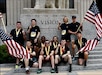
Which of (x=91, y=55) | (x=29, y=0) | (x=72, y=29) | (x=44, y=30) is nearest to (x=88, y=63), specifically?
(x=91, y=55)

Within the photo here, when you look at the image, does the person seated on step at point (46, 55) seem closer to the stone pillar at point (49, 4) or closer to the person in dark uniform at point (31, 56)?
the person in dark uniform at point (31, 56)

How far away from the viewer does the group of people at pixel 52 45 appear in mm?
13570

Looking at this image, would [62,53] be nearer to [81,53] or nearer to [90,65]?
[81,53]

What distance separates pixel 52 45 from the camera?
46.0 feet

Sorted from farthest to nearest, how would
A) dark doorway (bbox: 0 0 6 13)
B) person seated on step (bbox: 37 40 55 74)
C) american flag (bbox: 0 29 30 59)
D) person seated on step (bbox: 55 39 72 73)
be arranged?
dark doorway (bbox: 0 0 6 13)
person seated on step (bbox: 55 39 72 73)
person seated on step (bbox: 37 40 55 74)
american flag (bbox: 0 29 30 59)

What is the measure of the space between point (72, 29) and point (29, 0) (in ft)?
32.1

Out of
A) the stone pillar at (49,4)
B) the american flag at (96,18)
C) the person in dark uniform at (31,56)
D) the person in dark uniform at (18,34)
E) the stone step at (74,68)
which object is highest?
the stone pillar at (49,4)

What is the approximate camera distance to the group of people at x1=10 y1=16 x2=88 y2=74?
1357cm

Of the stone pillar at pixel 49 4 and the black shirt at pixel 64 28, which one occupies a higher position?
the stone pillar at pixel 49 4

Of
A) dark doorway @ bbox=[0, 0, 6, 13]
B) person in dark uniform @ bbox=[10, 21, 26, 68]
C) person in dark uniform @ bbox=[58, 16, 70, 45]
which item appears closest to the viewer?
person in dark uniform @ bbox=[10, 21, 26, 68]

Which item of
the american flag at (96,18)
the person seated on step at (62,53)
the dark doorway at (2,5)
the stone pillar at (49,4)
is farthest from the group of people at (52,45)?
the dark doorway at (2,5)

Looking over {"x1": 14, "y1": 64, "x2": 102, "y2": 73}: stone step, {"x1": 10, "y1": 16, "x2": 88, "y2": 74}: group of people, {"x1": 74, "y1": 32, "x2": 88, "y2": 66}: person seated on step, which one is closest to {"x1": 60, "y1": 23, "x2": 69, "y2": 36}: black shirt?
{"x1": 10, "y1": 16, "x2": 88, "y2": 74}: group of people

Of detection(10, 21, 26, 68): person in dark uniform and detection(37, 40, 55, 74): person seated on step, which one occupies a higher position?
detection(10, 21, 26, 68): person in dark uniform

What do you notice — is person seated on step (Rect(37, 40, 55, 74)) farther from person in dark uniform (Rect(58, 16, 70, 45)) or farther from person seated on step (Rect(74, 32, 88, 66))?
person in dark uniform (Rect(58, 16, 70, 45))
